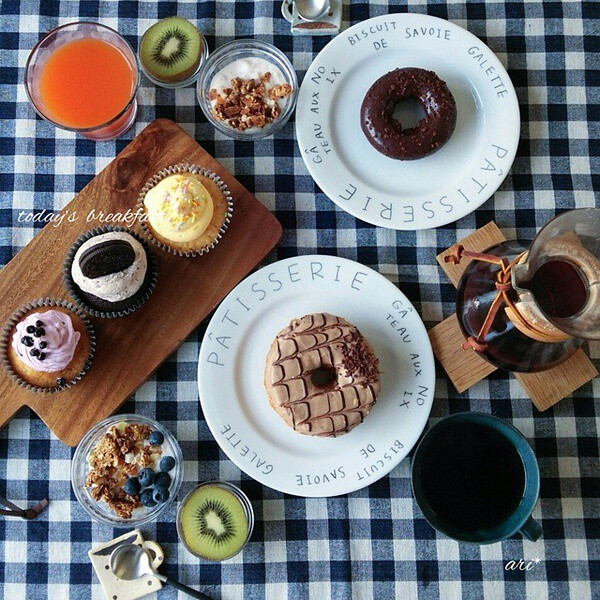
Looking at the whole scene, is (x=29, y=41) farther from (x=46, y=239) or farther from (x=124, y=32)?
(x=46, y=239)

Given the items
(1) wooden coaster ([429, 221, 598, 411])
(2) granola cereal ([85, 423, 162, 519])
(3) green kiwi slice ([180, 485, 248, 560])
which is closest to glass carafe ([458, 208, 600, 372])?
(1) wooden coaster ([429, 221, 598, 411])

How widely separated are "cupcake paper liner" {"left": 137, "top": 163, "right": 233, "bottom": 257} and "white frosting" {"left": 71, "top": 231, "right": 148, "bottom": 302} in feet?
0.24

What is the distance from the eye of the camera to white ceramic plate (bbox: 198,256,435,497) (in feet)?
5.42

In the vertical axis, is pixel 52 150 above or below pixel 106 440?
above

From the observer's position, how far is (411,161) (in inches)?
67.9

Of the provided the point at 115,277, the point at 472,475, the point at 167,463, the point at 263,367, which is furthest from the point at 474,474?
the point at 115,277

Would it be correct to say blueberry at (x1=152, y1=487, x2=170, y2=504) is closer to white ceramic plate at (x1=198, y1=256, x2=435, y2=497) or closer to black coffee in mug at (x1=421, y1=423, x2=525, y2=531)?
white ceramic plate at (x1=198, y1=256, x2=435, y2=497)

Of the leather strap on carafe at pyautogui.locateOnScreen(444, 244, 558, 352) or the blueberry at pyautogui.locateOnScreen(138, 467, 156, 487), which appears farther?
the blueberry at pyautogui.locateOnScreen(138, 467, 156, 487)

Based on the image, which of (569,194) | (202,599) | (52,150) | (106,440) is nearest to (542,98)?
(569,194)

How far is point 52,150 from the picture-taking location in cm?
177

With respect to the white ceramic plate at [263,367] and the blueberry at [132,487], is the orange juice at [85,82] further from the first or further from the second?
the blueberry at [132,487]

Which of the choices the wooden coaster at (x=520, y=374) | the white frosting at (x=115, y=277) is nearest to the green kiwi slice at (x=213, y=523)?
the white frosting at (x=115, y=277)

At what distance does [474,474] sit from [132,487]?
2.50 feet

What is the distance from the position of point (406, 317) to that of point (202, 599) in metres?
0.80
